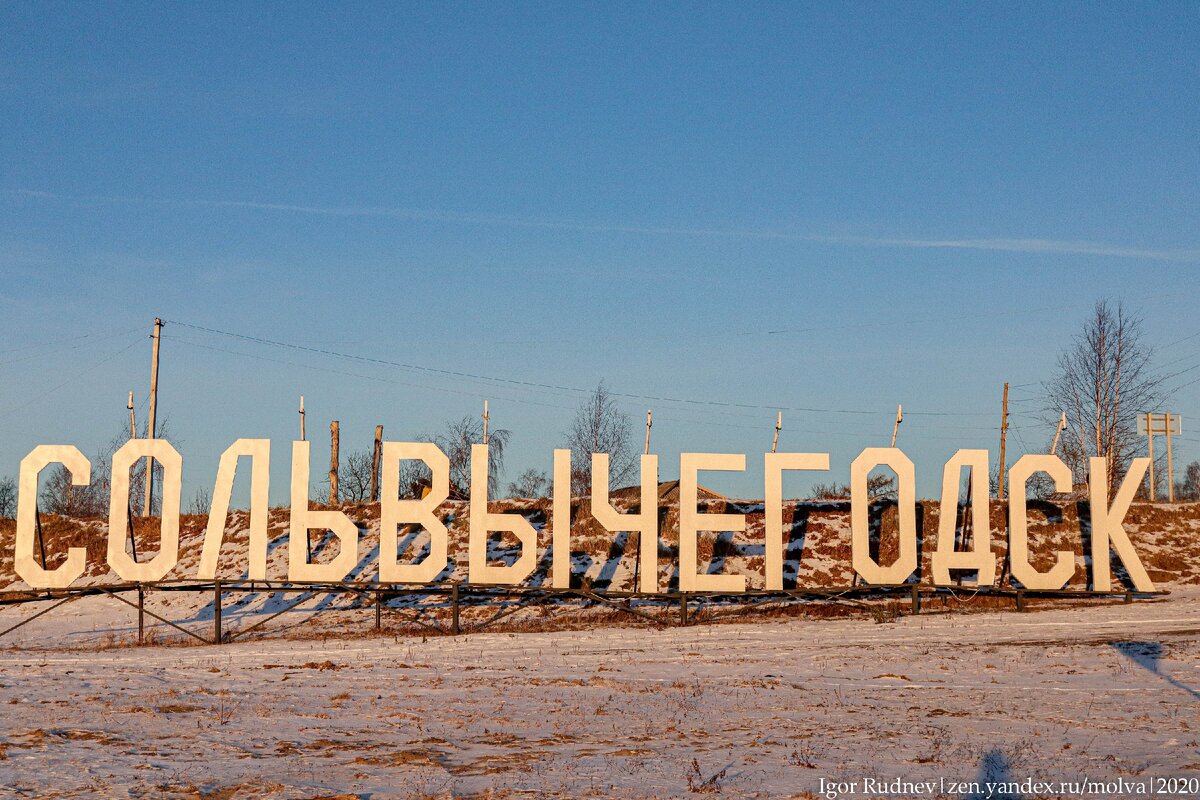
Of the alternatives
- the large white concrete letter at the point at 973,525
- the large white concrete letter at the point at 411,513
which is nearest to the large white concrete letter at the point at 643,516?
the large white concrete letter at the point at 411,513

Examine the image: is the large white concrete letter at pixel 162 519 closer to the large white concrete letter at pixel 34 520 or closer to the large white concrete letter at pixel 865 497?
the large white concrete letter at pixel 34 520

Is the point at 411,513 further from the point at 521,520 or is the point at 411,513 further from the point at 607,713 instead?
the point at 607,713

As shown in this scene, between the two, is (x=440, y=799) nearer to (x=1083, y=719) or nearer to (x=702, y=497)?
(x=1083, y=719)

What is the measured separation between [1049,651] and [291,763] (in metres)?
17.3

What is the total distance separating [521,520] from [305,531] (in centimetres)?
594

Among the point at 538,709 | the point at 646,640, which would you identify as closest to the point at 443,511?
the point at 646,640

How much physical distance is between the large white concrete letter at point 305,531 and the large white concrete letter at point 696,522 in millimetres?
9128

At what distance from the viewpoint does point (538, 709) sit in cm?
1783

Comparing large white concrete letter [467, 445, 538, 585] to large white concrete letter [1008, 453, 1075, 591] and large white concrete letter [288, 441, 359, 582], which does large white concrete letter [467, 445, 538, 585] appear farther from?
large white concrete letter [1008, 453, 1075, 591]

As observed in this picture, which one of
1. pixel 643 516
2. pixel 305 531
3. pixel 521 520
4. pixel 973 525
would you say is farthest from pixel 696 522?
pixel 305 531

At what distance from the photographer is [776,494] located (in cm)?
3238

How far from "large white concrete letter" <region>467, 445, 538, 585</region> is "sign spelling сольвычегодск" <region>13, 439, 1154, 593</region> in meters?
0.03

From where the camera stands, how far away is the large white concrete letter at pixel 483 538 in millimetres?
31156

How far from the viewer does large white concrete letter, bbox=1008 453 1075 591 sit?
31953 millimetres
